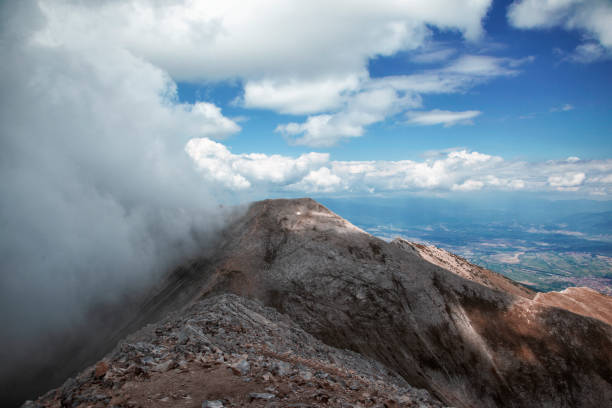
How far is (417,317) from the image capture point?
57.9 metres

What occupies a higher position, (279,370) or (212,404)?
(212,404)

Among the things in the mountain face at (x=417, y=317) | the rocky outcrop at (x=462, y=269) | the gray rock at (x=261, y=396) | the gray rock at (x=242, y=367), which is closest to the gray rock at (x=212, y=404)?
the gray rock at (x=261, y=396)

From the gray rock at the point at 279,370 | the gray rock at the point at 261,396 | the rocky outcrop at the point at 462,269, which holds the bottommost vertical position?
the rocky outcrop at the point at 462,269

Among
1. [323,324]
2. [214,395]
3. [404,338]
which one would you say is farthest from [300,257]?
[214,395]

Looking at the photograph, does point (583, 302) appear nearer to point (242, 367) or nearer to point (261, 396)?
point (242, 367)

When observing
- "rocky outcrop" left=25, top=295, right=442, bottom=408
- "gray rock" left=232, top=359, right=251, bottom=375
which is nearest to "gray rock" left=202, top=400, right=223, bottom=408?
"rocky outcrop" left=25, top=295, right=442, bottom=408

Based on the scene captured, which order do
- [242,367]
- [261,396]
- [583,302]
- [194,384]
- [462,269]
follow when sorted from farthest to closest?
[462,269] → [583,302] → [242,367] → [194,384] → [261,396]

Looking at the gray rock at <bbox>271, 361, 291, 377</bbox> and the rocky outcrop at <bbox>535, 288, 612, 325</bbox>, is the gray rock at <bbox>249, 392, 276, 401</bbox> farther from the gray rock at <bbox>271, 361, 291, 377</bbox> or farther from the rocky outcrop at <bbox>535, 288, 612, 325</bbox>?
the rocky outcrop at <bbox>535, 288, 612, 325</bbox>

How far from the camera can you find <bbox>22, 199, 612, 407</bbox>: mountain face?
163 ft

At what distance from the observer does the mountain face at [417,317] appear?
49656 millimetres

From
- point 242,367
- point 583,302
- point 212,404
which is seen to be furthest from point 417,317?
point 583,302

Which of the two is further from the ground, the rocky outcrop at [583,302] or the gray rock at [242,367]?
the gray rock at [242,367]

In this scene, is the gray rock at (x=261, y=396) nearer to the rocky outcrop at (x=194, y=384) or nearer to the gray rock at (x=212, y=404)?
the rocky outcrop at (x=194, y=384)

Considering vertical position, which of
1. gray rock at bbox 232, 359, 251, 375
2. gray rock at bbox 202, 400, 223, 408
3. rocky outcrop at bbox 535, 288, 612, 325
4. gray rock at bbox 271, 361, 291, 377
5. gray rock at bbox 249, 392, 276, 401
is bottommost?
rocky outcrop at bbox 535, 288, 612, 325
